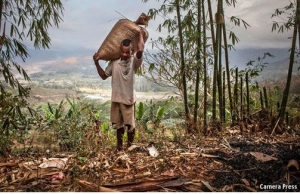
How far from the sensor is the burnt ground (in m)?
1.63

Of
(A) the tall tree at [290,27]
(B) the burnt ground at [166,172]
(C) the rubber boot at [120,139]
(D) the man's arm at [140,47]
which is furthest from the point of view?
(A) the tall tree at [290,27]

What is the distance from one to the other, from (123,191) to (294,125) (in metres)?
2.09

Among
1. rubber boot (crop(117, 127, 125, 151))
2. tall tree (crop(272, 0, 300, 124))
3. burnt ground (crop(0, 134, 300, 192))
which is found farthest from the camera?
tall tree (crop(272, 0, 300, 124))

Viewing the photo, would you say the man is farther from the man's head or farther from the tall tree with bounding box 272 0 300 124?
the tall tree with bounding box 272 0 300 124

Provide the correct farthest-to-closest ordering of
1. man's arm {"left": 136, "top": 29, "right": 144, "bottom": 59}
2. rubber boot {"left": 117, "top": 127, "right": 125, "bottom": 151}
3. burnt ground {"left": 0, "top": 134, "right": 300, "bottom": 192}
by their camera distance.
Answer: rubber boot {"left": 117, "top": 127, "right": 125, "bottom": 151}
man's arm {"left": 136, "top": 29, "right": 144, "bottom": 59}
burnt ground {"left": 0, "top": 134, "right": 300, "bottom": 192}

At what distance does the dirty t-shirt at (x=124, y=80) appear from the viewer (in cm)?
228

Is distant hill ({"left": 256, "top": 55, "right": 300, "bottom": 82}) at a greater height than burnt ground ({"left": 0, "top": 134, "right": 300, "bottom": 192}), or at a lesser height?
greater

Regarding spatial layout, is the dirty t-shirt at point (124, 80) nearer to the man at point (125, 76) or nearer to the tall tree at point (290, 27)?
the man at point (125, 76)

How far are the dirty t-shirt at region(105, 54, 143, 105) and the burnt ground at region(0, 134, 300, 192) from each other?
39 centimetres

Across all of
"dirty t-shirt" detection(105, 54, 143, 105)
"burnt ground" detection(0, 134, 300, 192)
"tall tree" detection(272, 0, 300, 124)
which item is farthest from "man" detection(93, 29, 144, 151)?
"tall tree" detection(272, 0, 300, 124)

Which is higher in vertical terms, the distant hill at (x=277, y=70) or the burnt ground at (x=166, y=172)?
the distant hill at (x=277, y=70)

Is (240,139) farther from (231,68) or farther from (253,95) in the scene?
(253,95)

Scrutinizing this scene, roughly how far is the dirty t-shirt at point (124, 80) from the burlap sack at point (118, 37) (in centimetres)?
8

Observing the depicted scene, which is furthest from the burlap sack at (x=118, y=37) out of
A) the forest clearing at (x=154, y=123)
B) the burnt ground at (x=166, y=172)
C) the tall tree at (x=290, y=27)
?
the tall tree at (x=290, y=27)
